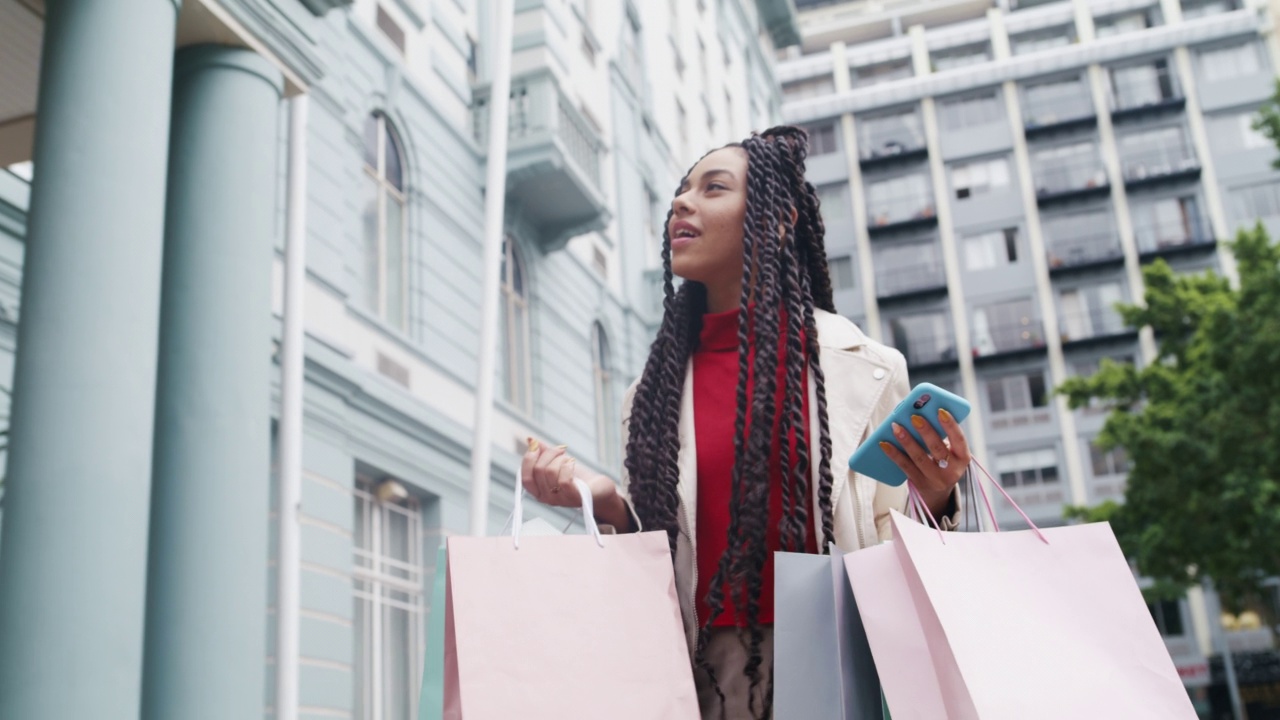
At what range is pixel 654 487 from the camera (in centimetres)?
245

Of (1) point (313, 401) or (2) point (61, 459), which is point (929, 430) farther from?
(1) point (313, 401)

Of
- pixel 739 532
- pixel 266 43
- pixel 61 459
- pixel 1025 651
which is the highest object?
pixel 266 43

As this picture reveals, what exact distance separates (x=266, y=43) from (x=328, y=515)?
14.6 ft

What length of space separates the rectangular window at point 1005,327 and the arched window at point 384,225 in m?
33.1

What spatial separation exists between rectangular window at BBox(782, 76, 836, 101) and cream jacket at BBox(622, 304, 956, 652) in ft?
164

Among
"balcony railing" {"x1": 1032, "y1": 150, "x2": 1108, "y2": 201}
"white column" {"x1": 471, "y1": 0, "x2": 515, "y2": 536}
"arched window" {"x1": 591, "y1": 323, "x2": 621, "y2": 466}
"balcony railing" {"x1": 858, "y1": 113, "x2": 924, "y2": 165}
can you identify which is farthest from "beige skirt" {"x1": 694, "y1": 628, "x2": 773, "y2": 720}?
"balcony railing" {"x1": 858, "y1": 113, "x2": 924, "y2": 165}

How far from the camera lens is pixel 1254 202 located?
137ft

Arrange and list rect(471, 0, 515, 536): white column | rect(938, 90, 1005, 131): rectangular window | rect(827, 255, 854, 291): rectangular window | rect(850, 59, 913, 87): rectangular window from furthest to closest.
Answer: rect(850, 59, 913, 87): rectangular window → rect(938, 90, 1005, 131): rectangular window → rect(827, 255, 854, 291): rectangular window → rect(471, 0, 515, 536): white column

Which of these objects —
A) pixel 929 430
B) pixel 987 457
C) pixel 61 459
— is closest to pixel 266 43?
pixel 61 459

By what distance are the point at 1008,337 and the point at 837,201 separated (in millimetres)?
8262

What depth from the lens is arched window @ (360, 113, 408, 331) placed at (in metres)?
11.8

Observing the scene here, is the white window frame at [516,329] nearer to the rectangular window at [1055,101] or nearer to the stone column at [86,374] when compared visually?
the stone column at [86,374]

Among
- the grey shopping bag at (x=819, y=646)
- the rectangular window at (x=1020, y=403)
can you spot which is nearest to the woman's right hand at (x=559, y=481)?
the grey shopping bag at (x=819, y=646)

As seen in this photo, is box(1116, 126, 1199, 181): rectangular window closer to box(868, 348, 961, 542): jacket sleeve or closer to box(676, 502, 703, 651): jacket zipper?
box(868, 348, 961, 542): jacket sleeve
